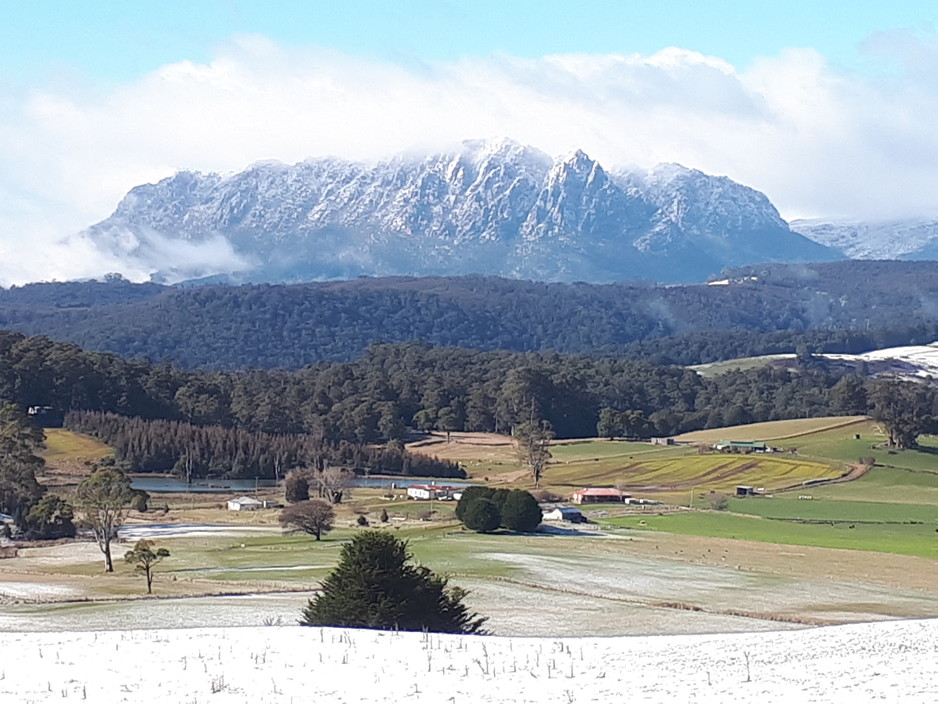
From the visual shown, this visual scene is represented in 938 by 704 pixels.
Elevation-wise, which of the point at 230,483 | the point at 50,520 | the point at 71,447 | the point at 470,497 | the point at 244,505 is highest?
the point at 71,447

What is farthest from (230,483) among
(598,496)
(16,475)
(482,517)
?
(482,517)

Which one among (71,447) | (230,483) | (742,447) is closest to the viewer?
(71,447)

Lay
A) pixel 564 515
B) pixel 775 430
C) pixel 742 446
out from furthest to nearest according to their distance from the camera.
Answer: pixel 775 430 < pixel 742 446 < pixel 564 515

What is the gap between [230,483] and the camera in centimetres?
14275

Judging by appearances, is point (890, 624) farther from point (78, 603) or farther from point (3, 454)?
point (3, 454)

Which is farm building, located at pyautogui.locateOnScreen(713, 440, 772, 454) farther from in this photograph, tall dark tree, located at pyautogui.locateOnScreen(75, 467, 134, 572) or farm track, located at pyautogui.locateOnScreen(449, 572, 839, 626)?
farm track, located at pyautogui.locateOnScreen(449, 572, 839, 626)

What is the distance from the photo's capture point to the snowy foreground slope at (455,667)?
18297 millimetres

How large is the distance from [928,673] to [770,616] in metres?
23.3

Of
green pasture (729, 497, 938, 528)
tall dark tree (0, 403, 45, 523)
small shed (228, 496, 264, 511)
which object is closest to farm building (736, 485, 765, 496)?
green pasture (729, 497, 938, 528)

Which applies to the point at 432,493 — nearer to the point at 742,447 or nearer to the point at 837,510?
the point at 837,510

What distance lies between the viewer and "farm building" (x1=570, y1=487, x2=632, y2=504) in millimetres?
108812

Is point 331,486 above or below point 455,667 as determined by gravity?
below

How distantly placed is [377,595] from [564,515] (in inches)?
2451

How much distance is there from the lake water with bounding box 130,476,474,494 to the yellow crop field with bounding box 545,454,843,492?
14.5 metres
